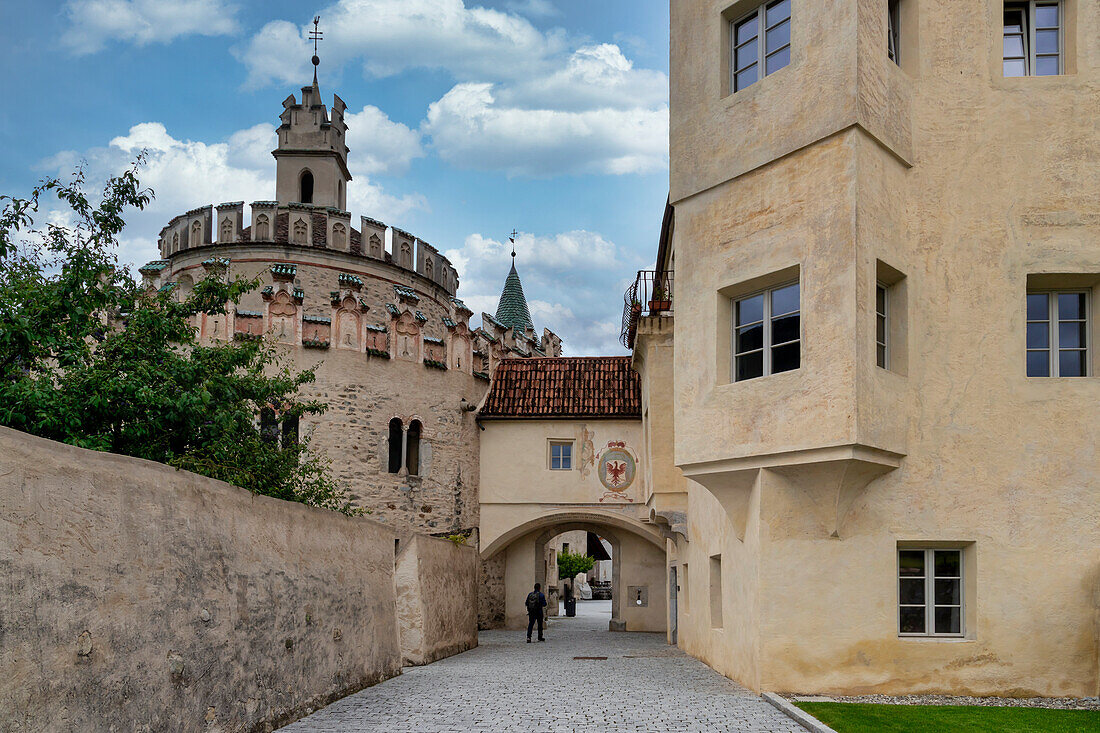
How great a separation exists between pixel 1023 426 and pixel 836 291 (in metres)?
A: 3.12

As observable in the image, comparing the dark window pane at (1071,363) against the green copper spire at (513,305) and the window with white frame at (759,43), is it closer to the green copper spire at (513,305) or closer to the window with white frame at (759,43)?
the window with white frame at (759,43)

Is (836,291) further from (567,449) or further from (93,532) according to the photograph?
(567,449)

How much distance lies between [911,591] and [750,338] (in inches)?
152

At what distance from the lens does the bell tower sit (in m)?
30.2

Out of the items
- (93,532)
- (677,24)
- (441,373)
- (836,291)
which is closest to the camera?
(93,532)

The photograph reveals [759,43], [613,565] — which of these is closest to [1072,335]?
[759,43]

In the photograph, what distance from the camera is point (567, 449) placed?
27641mm

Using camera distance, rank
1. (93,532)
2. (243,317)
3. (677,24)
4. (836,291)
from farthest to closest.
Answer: (243,317), (677,24), (836,291), (93,532)

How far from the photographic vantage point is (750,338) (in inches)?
526

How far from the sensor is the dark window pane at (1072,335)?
506 inches

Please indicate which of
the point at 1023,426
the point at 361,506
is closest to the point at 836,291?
the point at 1023,426

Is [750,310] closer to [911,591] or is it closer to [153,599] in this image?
[911,591]

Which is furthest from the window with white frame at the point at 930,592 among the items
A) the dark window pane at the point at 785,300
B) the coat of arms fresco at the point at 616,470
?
the coat of arms fresco at the point at 616,470

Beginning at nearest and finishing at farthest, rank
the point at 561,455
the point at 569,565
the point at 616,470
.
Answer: the point at 616,470 → the point at 561,455 → the point at 569,565
